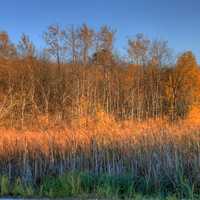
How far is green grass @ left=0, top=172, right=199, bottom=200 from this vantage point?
13.3ft

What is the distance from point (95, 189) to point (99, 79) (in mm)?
12661

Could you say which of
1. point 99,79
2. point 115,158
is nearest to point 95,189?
point 115,158

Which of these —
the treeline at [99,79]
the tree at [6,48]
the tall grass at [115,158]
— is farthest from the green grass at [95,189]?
the tree at [6,48]

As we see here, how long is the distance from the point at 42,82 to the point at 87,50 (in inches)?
194

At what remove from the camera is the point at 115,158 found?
17.9 ft

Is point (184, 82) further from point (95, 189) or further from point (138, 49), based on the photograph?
point (95, 189)

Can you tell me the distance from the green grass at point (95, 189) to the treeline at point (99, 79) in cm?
763

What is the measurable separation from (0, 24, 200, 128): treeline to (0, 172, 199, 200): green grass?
25.0 feet

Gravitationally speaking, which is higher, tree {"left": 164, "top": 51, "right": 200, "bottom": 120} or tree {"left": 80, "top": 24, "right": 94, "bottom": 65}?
tree {"left": 80, "top": 24, "right": 94, "bottom": 65}

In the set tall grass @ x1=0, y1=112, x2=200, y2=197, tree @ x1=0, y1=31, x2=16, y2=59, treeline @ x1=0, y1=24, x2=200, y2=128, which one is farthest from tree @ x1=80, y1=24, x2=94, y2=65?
tall grass @ x1=0, y1=112, x2=200, y2=197

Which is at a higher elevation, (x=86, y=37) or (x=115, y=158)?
(x=86, y=37)

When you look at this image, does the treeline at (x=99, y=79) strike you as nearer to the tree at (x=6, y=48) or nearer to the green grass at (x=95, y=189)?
the tree at (x=6, y=48)

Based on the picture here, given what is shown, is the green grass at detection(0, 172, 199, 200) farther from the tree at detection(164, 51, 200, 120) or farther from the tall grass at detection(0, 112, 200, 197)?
the tree at detection(164, 51, 200, 120)

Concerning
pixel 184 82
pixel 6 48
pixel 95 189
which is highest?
pixel 6 48
